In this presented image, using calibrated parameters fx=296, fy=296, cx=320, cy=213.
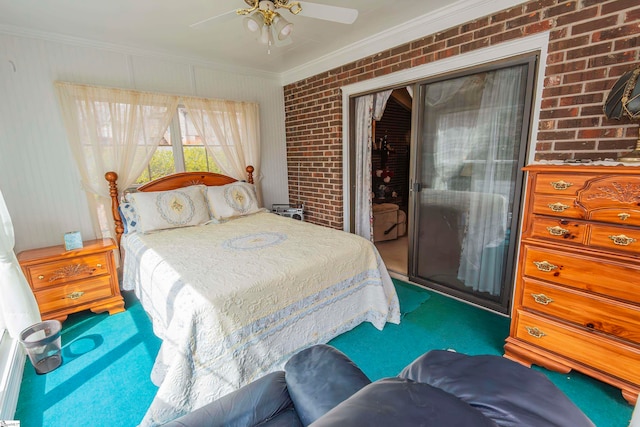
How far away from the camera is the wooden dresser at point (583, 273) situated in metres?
1.44

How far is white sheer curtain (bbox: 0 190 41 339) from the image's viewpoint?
1.87 metres

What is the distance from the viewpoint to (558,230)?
64.3 inches

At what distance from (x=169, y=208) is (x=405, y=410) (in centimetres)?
286

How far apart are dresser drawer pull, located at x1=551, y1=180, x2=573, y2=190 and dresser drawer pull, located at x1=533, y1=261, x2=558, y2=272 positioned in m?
0.43

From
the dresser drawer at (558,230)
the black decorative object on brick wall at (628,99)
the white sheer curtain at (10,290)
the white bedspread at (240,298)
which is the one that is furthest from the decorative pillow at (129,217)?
the black decorative object on brick wall at (628,99)

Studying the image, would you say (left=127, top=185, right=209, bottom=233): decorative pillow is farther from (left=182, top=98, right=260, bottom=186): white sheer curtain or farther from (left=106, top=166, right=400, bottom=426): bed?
(left=182, top=98, right=260, bottom=186): white sheer curtain

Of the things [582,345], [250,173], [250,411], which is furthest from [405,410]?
[250,173]

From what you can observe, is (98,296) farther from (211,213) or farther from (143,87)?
(143,87)

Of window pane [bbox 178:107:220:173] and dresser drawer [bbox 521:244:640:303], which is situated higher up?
window pane [bbox 178:107:220:173]

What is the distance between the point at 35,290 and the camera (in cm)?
230

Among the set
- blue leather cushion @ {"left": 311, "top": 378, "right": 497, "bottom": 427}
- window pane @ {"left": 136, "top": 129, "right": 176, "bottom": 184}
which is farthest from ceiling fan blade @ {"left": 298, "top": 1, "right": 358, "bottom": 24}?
window pane @ {"left": 136, "top": 129, "right": 176, "bottom": 184}

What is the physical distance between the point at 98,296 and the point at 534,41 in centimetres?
387

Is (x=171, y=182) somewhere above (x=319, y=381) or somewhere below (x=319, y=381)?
above

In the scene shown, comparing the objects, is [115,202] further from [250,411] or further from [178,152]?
[250,411]
